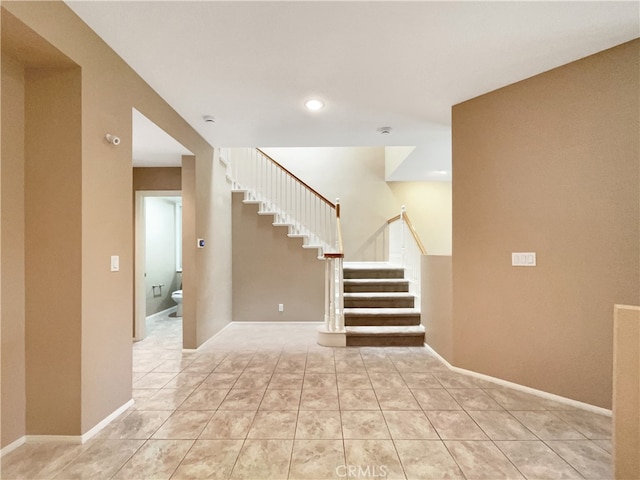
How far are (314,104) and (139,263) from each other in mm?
3306

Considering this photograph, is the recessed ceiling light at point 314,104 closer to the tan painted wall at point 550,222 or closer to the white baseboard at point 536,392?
the tan painted wall at point 550,222

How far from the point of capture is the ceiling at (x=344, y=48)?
1913 mm

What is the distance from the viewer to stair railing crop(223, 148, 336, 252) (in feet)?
18.4

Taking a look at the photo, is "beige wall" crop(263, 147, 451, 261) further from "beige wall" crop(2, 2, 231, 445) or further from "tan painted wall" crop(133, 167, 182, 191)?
"beige wall" crop(2, 2, 231, 445)

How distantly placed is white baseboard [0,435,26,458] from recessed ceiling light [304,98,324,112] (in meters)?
3.51

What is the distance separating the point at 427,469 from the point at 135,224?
4.42 m

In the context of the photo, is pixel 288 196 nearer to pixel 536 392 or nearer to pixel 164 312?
pixel 164 312

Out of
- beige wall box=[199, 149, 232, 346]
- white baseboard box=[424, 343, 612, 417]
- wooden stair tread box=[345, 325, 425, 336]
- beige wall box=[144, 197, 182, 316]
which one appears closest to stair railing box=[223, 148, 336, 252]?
beige wall box=[199, 149, 232, 346]

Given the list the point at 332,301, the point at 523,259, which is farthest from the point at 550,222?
the point at 332,301

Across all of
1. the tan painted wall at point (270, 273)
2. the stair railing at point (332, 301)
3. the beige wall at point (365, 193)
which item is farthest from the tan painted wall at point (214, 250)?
the beige wall at point (365, 193)

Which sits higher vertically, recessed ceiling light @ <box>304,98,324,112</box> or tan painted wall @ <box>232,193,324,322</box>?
recessed ceiling light @ <box>304,98,324,112</box>

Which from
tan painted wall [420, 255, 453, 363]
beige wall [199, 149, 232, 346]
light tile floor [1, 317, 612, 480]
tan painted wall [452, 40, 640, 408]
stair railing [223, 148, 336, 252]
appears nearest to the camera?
light tile floor [1, 317, 612, 480]

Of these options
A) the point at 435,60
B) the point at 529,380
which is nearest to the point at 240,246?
the point at 435,60

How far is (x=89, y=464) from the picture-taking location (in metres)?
1.79
